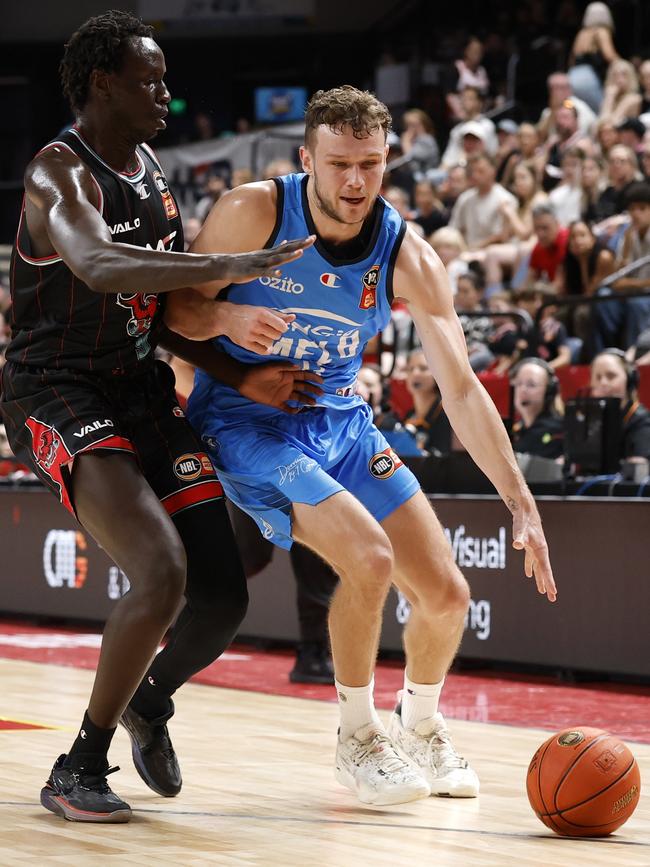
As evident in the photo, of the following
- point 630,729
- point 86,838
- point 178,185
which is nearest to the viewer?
point 86,838

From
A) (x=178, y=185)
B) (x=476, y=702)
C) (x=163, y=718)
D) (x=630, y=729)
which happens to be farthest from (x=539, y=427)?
(x=178, y=185)

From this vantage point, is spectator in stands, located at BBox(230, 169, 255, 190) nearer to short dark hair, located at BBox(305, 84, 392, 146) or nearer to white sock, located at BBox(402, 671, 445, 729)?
short dark hair, located at BBox(305, 84, 392, 146)

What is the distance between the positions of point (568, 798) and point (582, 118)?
10.9m

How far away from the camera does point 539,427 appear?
8.12 meters

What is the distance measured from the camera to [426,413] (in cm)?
892

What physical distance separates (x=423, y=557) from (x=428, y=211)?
981cm

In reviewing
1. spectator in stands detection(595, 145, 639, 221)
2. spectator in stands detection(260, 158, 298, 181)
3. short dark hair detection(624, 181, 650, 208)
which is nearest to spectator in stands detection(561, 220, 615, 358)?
short dark hair detection(624, 181, 650, 208)

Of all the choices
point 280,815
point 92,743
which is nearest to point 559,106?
point 280,815

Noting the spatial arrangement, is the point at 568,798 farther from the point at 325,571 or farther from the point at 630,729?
the point at 325,571

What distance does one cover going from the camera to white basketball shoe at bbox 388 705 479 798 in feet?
14.5

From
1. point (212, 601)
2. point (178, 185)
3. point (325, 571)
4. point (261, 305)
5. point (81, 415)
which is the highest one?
point (178, 185)

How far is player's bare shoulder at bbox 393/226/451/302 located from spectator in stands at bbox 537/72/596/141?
9602 mm

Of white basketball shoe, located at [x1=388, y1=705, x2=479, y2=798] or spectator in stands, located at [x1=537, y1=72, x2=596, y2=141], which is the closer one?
white basketball shoe, located at [x1=388, y1=705, x2=479, y2=798]

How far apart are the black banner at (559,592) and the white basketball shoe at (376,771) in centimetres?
295
